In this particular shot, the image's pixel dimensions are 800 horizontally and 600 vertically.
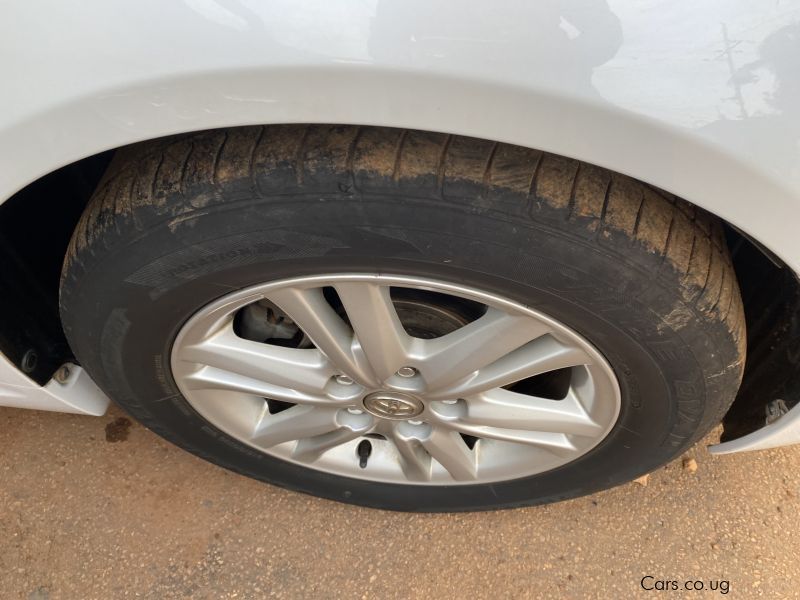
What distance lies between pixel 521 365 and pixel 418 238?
14.7 inches

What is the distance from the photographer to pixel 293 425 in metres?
1.45

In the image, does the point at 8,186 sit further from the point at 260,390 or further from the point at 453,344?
the point at 453,344

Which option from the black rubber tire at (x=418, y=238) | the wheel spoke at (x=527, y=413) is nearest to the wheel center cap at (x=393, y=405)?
the wheel spoke at (x=527, y=413)

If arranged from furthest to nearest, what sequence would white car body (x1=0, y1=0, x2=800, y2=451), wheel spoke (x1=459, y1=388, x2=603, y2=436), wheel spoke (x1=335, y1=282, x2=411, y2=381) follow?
wheel spoke (x1=459, y1=388, x2=603, y2=436)
wheel spoke (x1=335, y1=282, x2=411, y2=381)
white car body (x1=0, y1=0, x2=800, y2=451)

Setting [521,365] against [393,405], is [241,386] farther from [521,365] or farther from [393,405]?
[521,365]

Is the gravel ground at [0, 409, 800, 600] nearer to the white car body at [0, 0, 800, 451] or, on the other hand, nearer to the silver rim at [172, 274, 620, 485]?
the silver rim at [172, 274, 620, 485]

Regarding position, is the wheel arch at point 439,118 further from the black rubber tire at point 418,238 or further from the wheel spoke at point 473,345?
the wheel spoke at point 473,345

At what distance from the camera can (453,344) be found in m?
1.17

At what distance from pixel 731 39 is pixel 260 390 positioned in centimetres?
100

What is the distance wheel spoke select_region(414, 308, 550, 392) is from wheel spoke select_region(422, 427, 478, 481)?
22 cm

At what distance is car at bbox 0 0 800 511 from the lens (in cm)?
70

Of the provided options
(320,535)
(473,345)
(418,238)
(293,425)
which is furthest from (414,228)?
(320,535)

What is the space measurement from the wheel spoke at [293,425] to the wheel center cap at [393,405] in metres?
A: 0.10

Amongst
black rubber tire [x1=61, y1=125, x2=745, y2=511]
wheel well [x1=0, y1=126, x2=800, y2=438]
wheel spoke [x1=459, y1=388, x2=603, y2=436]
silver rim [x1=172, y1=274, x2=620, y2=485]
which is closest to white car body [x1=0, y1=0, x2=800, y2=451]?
black rubber tire [x1=61, y1=125, x2=745, y2=511]
